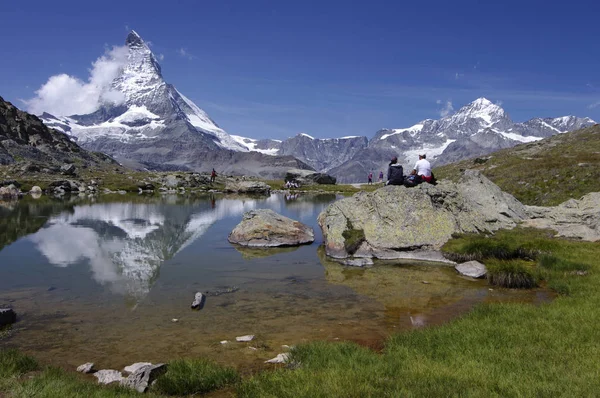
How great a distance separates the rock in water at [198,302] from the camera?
688 inches

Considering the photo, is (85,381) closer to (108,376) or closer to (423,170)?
(108,376)

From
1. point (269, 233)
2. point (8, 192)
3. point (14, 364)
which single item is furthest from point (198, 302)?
point (8, 192)

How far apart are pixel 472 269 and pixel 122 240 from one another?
90.3 ft

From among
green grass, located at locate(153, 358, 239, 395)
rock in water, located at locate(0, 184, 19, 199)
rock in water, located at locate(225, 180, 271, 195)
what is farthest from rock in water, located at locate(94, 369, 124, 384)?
rock in water, located at locate(225, 180, 271, 195)

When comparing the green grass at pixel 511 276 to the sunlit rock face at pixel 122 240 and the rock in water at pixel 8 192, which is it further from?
the rock in water at pixel 8 192

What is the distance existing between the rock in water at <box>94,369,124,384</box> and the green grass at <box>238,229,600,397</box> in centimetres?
342

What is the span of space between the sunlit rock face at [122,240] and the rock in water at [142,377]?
9137mm

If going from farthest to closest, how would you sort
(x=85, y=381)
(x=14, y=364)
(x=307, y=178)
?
(x=307, y=178), (x=14, y=364), (x=85, y=381)

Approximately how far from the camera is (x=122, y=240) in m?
36.1

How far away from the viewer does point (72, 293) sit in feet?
64.3

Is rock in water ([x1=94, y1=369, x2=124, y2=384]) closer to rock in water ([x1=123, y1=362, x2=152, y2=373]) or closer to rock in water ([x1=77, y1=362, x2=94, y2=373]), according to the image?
rock in water ([x1=123, y1=362, x2=152, y2=373])

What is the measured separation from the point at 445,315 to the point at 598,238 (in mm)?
18360

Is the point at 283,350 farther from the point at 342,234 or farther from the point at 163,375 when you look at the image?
the point at 342,234

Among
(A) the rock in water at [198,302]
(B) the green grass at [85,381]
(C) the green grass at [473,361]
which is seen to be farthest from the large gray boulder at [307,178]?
(B) the green grass at [85,381]
